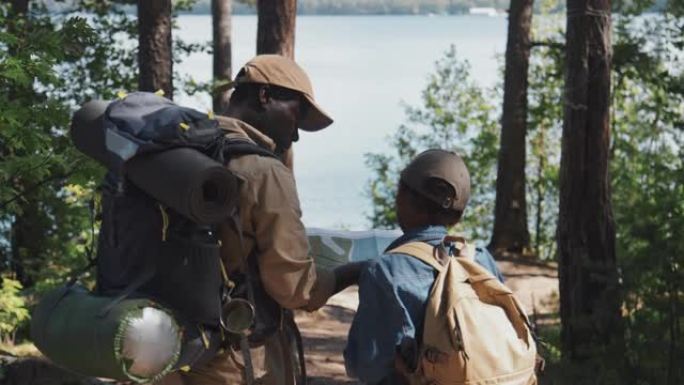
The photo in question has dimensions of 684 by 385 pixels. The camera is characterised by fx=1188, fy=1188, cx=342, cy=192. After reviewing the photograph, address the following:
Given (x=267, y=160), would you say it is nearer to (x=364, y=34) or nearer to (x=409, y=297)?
(x=409, y=297)

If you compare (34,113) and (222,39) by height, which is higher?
(34,113)

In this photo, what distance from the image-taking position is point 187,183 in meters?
3.21

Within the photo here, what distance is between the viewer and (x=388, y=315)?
3.42 m

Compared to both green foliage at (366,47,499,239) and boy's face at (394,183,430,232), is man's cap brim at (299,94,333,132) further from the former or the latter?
green foliage at (366,47,499,239)

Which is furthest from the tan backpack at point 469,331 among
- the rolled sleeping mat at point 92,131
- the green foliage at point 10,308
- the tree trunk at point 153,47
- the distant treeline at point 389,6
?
the distant treeline at point 389,6

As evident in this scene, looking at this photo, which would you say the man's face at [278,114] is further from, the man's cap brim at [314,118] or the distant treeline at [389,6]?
the distant treeline at [389,6]

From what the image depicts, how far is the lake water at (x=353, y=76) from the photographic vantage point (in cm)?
3406

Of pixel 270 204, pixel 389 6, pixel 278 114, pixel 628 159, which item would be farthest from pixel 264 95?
pixel 389 6

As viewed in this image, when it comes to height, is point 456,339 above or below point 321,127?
below

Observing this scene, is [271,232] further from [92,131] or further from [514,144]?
[514,144]

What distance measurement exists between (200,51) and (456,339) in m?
13.5

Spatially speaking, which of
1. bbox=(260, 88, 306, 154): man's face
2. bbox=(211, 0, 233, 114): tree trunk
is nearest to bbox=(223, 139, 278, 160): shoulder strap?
bbox=(260, 88, 306, 154): man's face

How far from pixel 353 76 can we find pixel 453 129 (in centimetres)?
4560

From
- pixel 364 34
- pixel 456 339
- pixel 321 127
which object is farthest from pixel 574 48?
pixel 364 34
